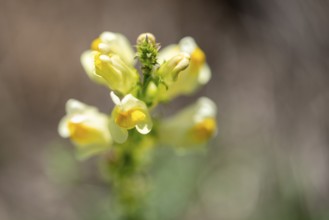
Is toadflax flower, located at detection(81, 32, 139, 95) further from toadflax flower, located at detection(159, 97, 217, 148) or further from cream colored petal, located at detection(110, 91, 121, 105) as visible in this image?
toadflax flower, located at detection(159, 97, 217, 148)

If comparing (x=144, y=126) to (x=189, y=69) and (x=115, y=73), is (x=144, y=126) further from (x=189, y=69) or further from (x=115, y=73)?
(x=189, y=69)

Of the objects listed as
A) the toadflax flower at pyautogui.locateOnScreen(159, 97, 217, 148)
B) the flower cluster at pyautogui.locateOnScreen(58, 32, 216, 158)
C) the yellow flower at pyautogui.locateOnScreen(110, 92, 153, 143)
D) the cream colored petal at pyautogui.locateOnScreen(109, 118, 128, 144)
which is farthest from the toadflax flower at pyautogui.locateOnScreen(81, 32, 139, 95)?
the toadflax flower at pyautogui.locateOnScreen(159, 97, 217, 148)

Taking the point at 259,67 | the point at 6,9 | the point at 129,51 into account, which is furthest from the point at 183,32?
the point at 129,51

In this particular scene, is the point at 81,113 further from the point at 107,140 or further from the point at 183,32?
the point at 183,32

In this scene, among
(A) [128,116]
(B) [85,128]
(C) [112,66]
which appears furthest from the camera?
(B) [85,128]

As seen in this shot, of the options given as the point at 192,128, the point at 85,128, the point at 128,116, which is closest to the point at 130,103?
the point at 128,116

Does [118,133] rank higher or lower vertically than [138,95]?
lower
